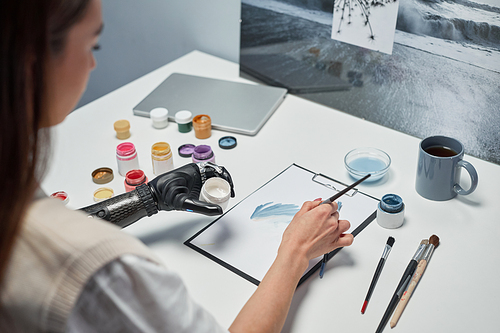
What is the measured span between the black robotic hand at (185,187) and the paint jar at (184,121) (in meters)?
0.30

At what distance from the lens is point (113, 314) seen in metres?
0.43

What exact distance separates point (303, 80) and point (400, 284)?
2.45 feet

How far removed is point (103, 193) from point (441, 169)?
2.39ft

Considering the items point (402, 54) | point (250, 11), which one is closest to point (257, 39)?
point (250, 11)

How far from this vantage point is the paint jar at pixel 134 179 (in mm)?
967

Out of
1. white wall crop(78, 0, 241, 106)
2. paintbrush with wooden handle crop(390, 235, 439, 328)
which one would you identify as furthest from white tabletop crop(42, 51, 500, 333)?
white wall crop(78, 0, 241, 106)

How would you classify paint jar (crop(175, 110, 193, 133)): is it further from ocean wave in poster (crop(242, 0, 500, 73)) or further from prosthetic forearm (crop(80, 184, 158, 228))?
ocean wave in poster (crop(242, 0, 500, 73))

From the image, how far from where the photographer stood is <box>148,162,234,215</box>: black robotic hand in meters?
0.83

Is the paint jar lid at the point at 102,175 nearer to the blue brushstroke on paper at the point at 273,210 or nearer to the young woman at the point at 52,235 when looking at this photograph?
the blue brushstroke on paper at the point at 273,210

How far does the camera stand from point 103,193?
977 mm

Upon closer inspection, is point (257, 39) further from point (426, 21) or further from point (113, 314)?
point (113, 314)

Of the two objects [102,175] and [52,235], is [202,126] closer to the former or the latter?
[102,175]

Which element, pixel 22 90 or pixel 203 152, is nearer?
pixel 22 90

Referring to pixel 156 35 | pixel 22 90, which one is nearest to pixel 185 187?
pixel 22 90
